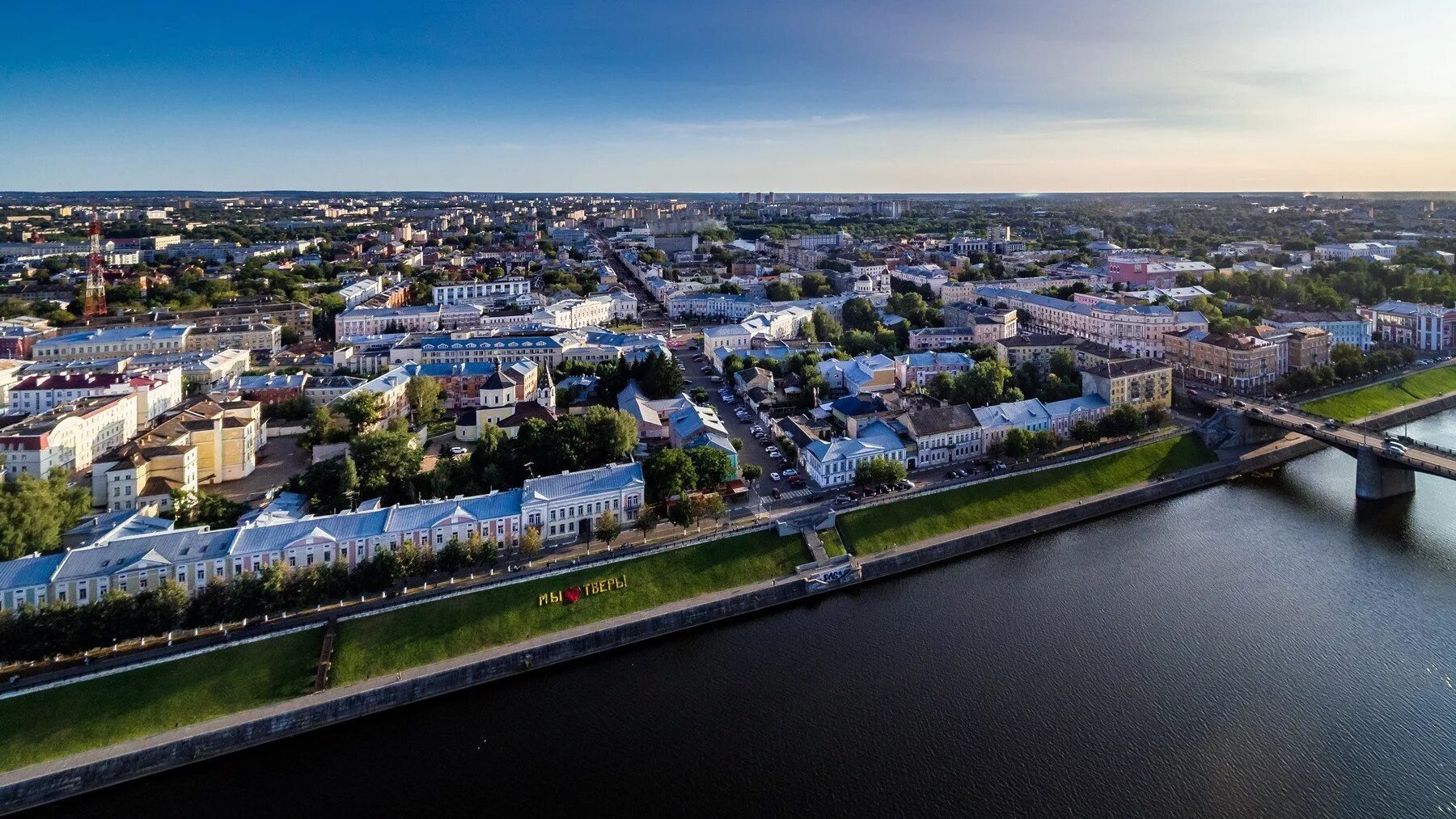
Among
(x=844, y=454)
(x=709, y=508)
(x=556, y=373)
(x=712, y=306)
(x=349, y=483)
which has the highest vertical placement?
(x=712, y=306)

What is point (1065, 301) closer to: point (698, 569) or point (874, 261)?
point (874, 261)

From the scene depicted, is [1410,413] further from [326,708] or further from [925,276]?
[326,708]

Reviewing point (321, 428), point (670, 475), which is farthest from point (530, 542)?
point (321, 428)

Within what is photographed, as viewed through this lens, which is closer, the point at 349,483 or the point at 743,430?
the point at 349,483

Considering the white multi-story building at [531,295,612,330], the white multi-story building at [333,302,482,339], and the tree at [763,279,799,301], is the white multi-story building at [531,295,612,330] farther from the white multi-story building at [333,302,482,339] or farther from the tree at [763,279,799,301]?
the tree at [763,279,799,301]

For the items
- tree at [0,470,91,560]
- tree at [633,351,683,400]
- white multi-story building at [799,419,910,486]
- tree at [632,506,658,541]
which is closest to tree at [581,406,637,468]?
tree at [632,506,658,541]

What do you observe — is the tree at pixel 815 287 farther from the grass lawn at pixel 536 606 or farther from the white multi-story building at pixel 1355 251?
the white multi-story building at pixel 1355 251

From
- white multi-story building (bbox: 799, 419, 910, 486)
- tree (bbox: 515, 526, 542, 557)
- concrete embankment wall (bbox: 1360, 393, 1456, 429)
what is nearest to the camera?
tree (bbox: 515, 526, 542, 557)

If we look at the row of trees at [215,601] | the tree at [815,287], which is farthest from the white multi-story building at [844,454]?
the tree at [815,287]
